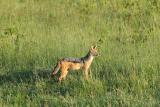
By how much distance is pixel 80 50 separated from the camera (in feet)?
36.2

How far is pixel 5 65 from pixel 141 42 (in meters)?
3.00

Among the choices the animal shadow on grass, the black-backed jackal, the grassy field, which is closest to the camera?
the grassy field

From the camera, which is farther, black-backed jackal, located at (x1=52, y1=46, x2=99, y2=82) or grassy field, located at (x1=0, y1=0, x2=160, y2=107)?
black-backed jackal, located at (x1=52, y1=46, x2=99, y2=82)

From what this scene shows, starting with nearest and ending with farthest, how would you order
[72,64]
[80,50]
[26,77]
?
[72,64] < [26,77] < [80,50]

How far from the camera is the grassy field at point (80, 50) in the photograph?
8.42 metres

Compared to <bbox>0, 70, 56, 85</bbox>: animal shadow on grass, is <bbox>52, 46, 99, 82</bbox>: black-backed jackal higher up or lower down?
higher up

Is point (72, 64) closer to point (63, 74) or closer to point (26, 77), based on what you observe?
point (63, 74)

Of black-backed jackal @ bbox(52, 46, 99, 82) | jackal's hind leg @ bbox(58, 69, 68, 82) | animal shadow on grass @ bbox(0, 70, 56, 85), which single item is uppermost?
black-backed jackal @ bbox(52, 46, 99, 82)

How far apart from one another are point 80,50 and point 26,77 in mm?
1846

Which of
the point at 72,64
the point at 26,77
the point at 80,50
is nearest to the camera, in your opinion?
the point at 72,64

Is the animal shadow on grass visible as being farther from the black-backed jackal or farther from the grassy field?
the black-backed jackal

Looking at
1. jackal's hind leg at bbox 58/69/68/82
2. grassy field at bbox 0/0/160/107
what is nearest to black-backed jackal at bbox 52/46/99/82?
jackal's hind leg at bbox 58/69/68/82

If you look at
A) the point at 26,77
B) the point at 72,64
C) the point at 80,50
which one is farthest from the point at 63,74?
the point at 80,50

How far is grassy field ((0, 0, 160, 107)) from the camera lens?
8.42 meters
